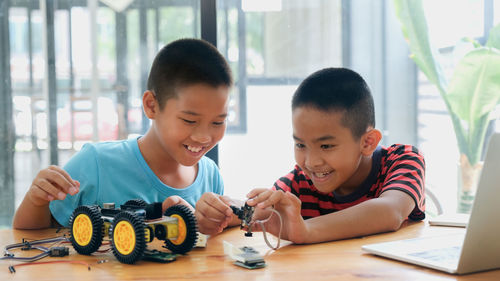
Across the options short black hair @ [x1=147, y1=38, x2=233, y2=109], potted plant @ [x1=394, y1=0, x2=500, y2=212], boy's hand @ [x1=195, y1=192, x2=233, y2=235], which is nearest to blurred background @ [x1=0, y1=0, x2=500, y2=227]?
potted plant @ [x1=394, y1=0, x2=500, y2=212]

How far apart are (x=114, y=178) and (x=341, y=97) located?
667 mm

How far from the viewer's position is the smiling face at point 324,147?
1399 millimetres

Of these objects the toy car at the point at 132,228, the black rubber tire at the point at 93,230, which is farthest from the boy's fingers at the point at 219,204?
the black rubber tire at the point at 93,230

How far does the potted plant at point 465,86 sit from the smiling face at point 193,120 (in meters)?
2.13

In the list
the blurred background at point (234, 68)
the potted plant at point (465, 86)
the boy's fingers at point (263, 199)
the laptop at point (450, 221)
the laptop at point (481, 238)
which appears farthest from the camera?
the potted plant at point (465, 86)

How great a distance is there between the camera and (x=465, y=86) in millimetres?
3168

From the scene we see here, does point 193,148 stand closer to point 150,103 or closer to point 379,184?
point 150,103

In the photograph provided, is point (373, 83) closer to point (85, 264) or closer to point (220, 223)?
point (220, 223)

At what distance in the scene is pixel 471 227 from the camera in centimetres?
84

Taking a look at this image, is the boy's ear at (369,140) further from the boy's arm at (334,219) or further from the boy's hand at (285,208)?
the boy's hand at (285,208)

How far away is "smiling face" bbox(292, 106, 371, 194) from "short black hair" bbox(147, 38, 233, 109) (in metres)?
0.24

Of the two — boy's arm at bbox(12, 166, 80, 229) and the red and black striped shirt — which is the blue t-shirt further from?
the red and black striped shirt

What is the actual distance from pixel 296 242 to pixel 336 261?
6.2 inches

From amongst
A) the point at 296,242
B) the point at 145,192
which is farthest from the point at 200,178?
the point at 296,242
